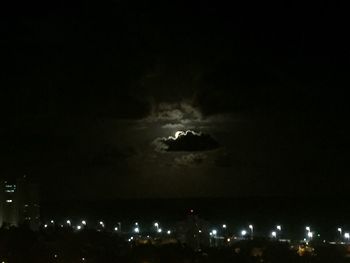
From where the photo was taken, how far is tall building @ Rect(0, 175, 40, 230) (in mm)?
55594

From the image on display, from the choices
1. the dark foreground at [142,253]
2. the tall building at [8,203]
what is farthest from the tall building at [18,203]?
the dark foreground at [142,253]

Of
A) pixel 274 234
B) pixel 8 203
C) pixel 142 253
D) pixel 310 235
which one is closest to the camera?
pixel 142 253

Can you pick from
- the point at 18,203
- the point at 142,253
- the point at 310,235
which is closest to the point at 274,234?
the point at 310,235

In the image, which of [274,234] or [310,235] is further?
[274,234]

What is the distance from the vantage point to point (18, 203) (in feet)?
189

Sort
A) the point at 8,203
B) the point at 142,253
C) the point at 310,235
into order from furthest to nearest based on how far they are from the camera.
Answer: the point at 8,203, the point at 310,235, the point at 142,253

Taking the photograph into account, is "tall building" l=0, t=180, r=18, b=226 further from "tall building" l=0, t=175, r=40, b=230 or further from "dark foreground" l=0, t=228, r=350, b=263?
A: "dark foreground" l=0, t=228, r=350, b=263

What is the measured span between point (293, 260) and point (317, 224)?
32401 millimetres

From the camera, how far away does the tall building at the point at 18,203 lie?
55.6m

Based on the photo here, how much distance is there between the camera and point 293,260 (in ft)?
99.5

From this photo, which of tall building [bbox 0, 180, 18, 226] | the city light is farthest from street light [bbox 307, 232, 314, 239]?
tall building [bbox 0, 180, 18, 226]

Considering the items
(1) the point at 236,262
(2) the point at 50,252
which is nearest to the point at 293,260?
(1) the point at 236,262

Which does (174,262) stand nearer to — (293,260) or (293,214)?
(293,260)

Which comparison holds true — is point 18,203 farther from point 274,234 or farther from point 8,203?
point 274,234
